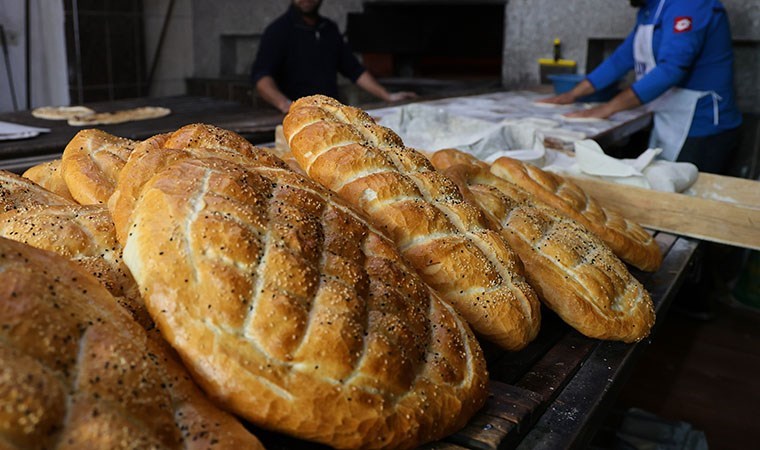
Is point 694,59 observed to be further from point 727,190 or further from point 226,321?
point 226,321

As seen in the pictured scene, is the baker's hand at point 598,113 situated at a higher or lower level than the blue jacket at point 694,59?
lower

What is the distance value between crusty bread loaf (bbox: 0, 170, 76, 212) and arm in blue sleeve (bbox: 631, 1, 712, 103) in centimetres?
488

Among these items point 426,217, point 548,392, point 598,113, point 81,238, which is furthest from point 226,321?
point 598,113

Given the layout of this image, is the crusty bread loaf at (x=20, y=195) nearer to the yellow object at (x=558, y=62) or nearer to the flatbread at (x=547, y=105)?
the flatbread at (x=547, y=105)

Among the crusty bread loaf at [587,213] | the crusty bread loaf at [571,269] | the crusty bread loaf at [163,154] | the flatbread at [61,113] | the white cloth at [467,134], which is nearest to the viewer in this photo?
the crusty bread loaf at [163,154]

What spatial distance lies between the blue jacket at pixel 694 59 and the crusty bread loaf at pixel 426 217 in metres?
4.18

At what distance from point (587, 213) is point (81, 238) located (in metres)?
1.81

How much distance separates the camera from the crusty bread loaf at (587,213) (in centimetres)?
239

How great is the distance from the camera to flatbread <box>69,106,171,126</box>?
15.6 feet

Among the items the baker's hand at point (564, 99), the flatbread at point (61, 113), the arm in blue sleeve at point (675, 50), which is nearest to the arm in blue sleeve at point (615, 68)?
the baker's hand at point (564, 99)

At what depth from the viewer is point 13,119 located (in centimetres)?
493

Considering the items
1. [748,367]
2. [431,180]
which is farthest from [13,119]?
[748,367]

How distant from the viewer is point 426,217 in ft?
5.71

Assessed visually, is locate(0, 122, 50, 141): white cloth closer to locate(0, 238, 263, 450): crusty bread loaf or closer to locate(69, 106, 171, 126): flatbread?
locate(69, 106, 171, 126): flatbread
